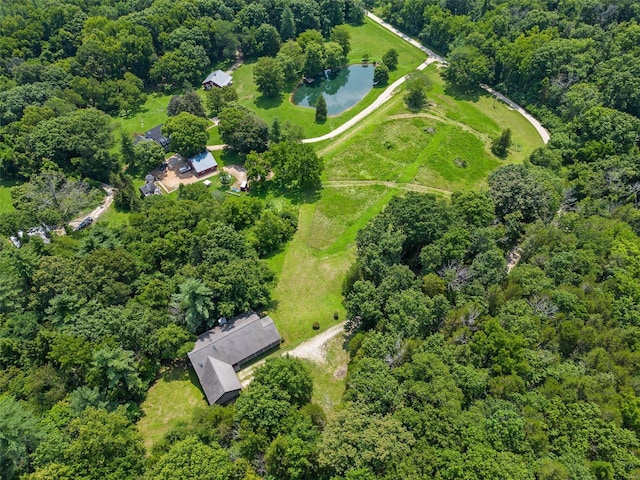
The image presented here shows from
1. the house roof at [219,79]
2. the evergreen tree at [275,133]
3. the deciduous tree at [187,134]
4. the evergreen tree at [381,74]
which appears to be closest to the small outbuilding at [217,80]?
the house roof at [219,79]

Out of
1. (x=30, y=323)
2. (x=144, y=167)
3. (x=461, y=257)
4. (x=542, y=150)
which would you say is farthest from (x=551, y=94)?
(x=30, y=323)

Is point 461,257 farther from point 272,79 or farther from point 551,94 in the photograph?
point 272,79

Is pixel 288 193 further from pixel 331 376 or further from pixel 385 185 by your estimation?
pixel 331 376

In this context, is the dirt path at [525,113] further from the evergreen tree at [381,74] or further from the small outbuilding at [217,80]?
the small outbuilding at [217,80]

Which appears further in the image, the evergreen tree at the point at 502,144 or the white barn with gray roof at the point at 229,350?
the evergreen tree at the point at 502,144

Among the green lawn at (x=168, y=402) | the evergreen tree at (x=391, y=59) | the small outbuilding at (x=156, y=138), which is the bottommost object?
the green lawn at (x=168, y=402)

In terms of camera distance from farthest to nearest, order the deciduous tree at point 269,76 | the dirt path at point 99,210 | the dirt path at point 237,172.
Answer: the deciduous tree at point 269,76, the dirt path at point 237,172, the dirt path at point 99,210
